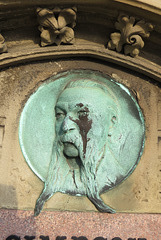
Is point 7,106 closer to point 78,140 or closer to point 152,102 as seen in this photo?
point 78,140

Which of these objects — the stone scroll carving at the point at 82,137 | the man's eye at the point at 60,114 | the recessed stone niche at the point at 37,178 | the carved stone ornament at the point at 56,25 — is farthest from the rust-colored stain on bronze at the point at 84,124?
the carved stone ornament at the point at 56,25

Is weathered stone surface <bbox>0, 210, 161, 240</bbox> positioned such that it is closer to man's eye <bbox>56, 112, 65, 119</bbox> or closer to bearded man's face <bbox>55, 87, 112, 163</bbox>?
bearded man's face <bbox>55, 87, 112, 163</bbox>

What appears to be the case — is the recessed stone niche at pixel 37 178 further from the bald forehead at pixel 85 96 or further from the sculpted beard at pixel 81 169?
the bald forehead at pixel 85 96

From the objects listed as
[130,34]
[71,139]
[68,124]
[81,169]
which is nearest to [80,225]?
[81,169]

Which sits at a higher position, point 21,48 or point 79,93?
point 21,48

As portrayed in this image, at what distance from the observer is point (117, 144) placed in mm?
2838

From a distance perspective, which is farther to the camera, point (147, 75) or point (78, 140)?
point (147, 75)

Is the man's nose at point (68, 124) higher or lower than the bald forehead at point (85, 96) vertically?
lower

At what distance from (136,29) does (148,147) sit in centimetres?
92

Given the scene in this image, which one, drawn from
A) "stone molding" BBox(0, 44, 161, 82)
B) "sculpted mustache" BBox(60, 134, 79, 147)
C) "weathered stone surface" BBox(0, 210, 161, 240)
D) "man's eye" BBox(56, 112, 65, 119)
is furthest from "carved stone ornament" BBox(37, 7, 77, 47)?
"weathered stone surface" BBox(0, 210, 161, 240)

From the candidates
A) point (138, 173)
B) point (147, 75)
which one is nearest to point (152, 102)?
point (147, 75)

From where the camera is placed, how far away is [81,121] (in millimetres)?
2781

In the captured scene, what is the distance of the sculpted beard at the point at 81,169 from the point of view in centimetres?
268

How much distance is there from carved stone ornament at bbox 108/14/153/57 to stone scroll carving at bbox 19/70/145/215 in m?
0.34
